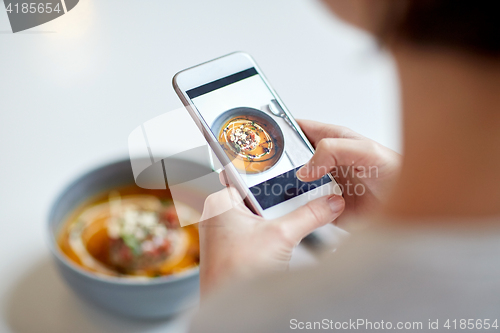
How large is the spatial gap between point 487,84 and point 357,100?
1.61ft

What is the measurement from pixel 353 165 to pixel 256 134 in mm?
111

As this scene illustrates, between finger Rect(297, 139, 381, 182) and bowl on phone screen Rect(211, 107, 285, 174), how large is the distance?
Answer: 38mm

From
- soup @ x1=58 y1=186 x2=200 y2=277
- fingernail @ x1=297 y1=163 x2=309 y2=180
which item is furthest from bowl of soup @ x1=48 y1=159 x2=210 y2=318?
fingernail @ x1=297 y1=163 x2=309 y2=180

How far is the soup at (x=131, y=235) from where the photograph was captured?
0.46 metres

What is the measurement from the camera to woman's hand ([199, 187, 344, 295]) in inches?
14.8

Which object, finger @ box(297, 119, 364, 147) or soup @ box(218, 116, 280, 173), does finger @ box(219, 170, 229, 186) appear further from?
finger @ box(297, 119, 364, 147)

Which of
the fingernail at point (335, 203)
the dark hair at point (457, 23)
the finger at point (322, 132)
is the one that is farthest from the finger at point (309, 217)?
the dark hair at point (457, 23)

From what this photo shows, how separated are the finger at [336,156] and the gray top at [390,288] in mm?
224

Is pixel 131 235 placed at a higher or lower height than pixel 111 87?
lower

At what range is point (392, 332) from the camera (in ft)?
0.66

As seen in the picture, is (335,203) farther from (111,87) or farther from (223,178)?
(111,87)

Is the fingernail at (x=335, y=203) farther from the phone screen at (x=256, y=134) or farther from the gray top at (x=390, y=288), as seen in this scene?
the gray top at (x=390, y=288)

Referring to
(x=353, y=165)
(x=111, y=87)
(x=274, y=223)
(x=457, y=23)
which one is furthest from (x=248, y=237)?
(x=111, y=87)

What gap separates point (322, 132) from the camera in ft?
1.69
